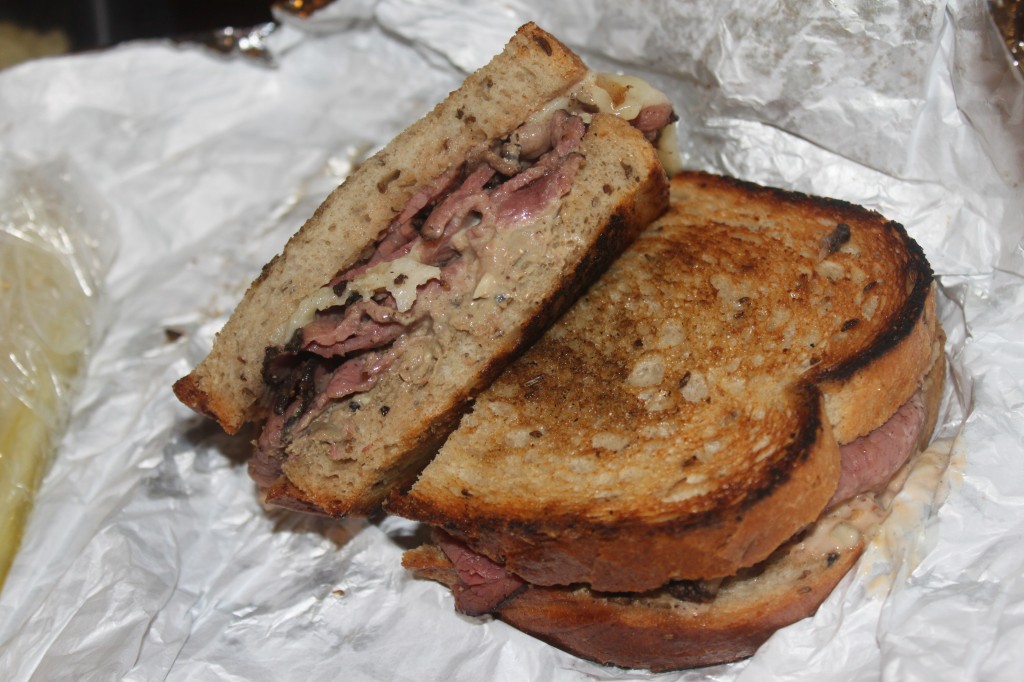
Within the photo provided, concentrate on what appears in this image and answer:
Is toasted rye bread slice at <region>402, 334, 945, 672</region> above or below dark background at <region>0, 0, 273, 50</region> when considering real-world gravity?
below

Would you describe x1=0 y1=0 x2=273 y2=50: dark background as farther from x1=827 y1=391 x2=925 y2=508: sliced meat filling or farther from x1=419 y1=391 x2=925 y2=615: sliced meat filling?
x1=827 y1=391 x2=925 y2=508: sliced meat filling

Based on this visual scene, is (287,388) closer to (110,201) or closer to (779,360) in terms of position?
(779,360)

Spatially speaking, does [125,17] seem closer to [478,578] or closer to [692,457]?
[478,578]

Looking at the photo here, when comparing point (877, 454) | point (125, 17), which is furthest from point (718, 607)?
point (125, 17)

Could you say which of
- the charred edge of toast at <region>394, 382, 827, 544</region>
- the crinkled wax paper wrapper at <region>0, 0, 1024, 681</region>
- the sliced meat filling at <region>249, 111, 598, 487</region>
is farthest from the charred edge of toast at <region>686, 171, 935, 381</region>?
the sliced meat filling at <region>249, 111, 598, 487</region>

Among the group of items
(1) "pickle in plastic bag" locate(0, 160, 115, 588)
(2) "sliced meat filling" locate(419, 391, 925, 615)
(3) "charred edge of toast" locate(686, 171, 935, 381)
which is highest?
(3) "charred edge of toast" locate(686, 171, 935, 381)

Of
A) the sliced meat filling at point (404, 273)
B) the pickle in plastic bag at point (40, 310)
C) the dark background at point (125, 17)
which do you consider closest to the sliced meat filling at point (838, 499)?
the sliced meat filling at point (404, 273)

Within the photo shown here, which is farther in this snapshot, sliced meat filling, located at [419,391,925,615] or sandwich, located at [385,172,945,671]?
sliced meat filling, located at [419,391,925,615]

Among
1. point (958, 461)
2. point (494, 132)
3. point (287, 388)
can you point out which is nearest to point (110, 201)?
point (287, 388)
